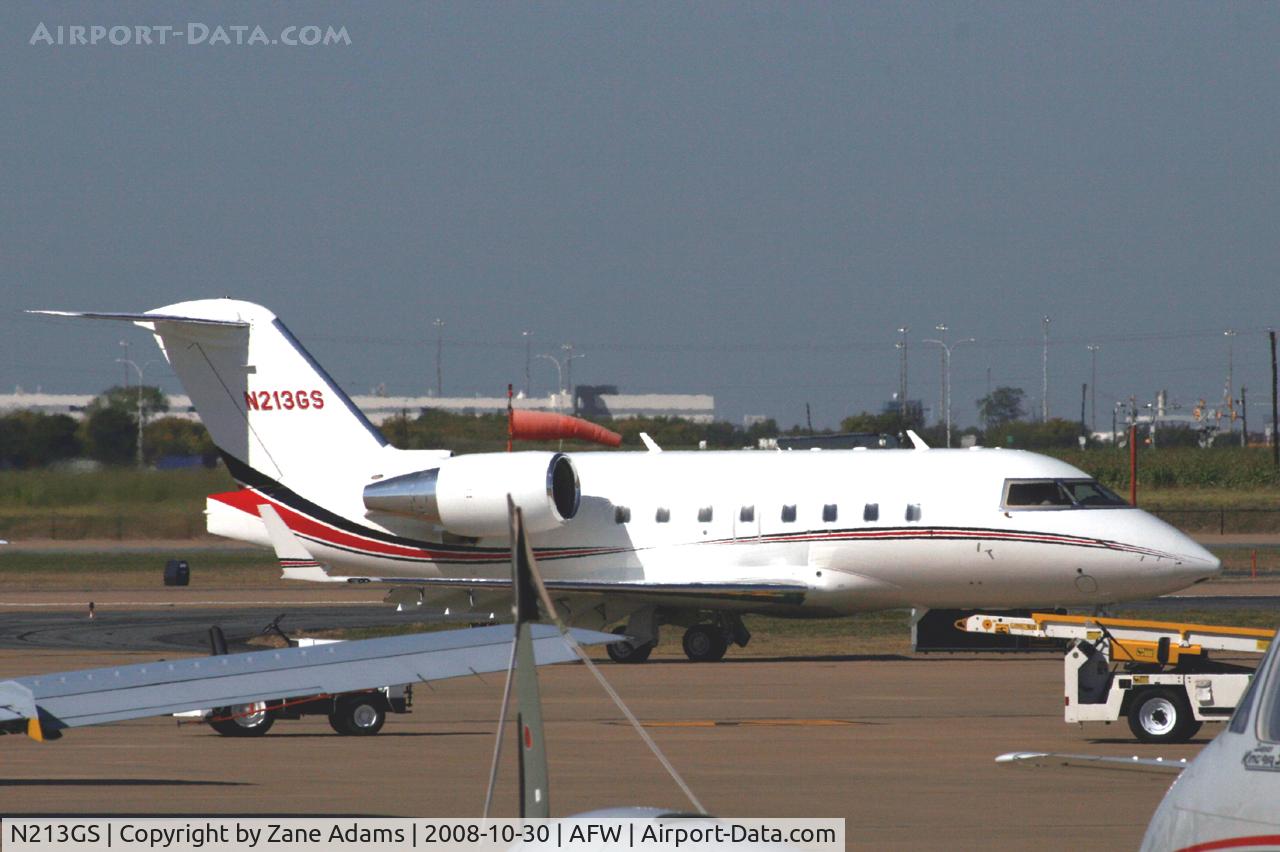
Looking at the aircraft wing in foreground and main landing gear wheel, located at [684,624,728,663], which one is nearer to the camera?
the aircraft wing in foreground

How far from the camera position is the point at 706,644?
26.8 metres

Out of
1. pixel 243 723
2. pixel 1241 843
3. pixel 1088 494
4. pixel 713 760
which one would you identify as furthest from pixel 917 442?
pixel 1241 843

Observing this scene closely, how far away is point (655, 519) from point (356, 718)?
10.0 meters

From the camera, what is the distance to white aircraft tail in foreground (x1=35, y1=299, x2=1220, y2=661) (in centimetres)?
2498

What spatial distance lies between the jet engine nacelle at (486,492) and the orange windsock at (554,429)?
889 centimetres

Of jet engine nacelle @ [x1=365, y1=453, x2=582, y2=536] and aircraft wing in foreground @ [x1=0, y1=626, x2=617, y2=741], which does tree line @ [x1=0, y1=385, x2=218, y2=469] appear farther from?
aircraft wing in foreground @ [x1=0, y1=626, x2=617, y2=741]

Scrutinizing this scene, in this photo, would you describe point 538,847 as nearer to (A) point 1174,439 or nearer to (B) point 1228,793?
(B) point 1228,793

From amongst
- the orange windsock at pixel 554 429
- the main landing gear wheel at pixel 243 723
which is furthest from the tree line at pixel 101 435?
the main landing gear wheel at pixel 243 723

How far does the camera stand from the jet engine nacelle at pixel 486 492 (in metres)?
26.2

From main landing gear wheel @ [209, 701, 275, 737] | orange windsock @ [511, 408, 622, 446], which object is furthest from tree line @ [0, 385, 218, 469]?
main landing gear wheel @ [209, 701, 275, 737]

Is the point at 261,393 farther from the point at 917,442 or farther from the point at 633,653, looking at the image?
the point at 917,442

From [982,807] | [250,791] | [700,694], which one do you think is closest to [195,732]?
[250,791]

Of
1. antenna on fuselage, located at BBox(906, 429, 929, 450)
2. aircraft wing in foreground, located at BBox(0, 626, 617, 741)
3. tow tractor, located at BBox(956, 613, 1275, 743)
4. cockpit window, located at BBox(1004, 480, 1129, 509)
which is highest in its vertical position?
antenna on fuselage, located at BBox(906, 429, 929, 450)

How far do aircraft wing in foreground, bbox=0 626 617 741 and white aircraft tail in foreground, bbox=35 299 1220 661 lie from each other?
15603 millimetres
